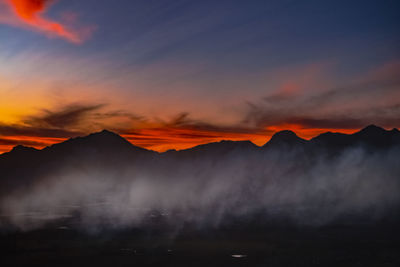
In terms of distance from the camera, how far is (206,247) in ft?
218

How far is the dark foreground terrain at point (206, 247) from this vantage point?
55.3 metres

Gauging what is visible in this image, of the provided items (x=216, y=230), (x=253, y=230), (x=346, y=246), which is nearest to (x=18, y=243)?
(x=216, y=230)

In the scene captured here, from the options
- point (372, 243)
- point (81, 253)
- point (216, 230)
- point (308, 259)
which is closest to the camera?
point (308, 259)

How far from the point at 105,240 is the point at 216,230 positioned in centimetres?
2411

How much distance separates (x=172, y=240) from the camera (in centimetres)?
7369

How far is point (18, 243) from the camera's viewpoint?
7406 centimetres

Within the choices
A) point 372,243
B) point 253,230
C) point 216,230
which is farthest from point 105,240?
point 372,243

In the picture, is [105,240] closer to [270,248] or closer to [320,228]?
[270,248]

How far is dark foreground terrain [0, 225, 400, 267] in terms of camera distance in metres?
55.3

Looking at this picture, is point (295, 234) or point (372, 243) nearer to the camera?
point (372, 243)

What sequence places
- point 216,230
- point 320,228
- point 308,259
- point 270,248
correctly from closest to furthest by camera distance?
point 308,259, point 270,248, point 216,230, point 320,228

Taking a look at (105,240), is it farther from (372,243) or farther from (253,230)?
(372,243)

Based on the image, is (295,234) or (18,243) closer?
(18,243)

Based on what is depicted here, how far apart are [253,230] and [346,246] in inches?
1013
